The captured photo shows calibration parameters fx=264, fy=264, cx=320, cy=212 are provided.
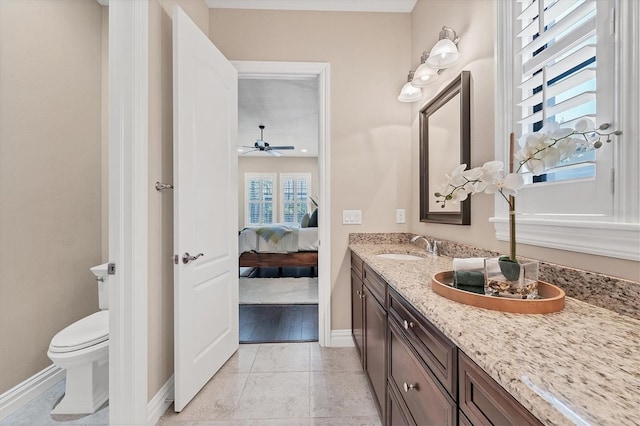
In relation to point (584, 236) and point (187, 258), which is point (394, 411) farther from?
point (187, 258)

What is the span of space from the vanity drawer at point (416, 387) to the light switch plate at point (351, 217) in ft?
3.75

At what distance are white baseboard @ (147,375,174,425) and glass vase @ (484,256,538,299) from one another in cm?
179

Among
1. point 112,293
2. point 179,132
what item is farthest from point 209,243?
point 179,132

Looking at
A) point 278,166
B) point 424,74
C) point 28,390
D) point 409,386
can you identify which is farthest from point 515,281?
point 278,166

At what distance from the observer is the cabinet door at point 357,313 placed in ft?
5.99

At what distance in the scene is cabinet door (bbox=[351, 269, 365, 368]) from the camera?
71.9 inches

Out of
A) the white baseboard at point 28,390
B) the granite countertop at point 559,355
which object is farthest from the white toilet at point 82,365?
the granite countertop at point 559,355

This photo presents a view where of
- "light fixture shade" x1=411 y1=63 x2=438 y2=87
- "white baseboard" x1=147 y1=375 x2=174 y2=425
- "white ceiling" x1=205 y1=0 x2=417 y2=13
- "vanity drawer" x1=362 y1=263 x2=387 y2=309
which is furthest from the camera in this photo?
"white ceiling" x1=205 y1=0 x2=417 y2=13

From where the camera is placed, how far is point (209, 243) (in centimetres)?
178

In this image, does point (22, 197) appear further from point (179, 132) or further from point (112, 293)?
point (179, 132)

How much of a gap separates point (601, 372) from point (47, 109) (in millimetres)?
2882

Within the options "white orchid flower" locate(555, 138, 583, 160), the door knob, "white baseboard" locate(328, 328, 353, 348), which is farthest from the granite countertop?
"white baseboard" locate(328, 328, 353, 348)

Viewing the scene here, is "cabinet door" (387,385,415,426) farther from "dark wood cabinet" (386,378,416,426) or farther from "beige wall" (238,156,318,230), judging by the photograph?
"beige wall" (238,156,318,230)

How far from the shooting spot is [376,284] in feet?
4.67
